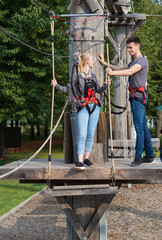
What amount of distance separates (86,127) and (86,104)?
0.29m

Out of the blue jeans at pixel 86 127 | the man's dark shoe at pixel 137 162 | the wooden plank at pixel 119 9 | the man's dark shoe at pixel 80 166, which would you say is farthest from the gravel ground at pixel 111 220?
the wooden plank at pixel 119 9

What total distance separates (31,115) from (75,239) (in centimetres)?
1261

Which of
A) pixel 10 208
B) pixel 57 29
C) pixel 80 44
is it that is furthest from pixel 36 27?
pixel 80 44

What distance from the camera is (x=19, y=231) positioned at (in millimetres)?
8992

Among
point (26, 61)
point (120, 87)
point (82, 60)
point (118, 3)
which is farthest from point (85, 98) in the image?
point (26, 61)

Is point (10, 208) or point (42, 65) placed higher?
point (42, 65)

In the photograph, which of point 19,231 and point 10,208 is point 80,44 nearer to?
point 19,231

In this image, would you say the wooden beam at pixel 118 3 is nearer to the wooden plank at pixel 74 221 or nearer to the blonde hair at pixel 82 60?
the blonde hair at pixel 82 60

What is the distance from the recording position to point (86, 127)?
5070 mm

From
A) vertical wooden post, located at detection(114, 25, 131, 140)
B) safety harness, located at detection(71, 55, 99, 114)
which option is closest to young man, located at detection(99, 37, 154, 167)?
safety harness, located at detection(71, 55, 99, 114)

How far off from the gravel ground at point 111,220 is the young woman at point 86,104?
3891 millimetres

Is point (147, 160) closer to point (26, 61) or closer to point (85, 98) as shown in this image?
point (85, 98)

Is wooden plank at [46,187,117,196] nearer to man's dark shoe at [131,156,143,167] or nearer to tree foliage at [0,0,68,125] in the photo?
man's dark shoe at [131,156,143,167]

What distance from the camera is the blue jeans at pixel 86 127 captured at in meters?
5.01
